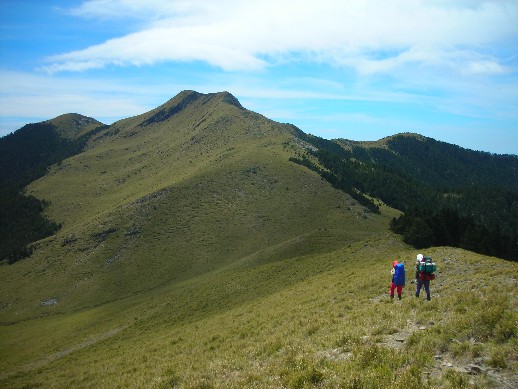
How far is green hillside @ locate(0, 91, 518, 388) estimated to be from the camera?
12438 mm

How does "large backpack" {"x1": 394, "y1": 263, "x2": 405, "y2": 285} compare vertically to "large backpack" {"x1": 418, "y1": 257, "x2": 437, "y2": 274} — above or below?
below

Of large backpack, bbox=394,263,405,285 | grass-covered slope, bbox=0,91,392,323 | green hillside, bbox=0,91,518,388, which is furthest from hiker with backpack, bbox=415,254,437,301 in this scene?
grass-covered slope, bbox=0,91,392,323

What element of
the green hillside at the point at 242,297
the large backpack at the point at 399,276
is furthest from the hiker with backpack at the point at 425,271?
the large backpack at the point at 399,276

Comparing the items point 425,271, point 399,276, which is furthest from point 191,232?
point 425,271

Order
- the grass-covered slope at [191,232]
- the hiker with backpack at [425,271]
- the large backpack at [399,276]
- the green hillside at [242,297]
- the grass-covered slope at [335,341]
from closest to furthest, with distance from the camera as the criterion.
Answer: the grass-covered slope at [335,341]
the green hillside at [242,297]
the hiker with backpack at [425,271]
the large backpack at [399,276]
the grass-covered slope at [191,232]

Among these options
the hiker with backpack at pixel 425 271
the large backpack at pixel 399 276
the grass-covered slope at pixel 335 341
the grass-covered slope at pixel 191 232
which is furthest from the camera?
the grass-covered slope at pixel 191 232

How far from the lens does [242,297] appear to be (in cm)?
4409

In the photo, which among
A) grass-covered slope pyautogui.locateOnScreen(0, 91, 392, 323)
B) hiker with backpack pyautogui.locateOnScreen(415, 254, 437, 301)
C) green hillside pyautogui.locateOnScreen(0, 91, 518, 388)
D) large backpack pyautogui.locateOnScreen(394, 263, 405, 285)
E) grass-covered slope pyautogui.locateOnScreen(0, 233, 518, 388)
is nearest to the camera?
grass-covered slope pyautogui.locateOnScreen(0, 233, 518, 388)

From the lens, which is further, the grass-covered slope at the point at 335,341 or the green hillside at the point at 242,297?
the green hillside at the point at 242,297

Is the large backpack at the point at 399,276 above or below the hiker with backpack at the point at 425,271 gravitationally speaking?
below

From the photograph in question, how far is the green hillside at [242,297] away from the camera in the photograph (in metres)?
12.4

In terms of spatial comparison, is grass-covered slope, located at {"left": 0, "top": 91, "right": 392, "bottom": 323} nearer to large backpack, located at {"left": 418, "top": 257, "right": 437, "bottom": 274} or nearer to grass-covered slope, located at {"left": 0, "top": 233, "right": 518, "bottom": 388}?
grass-covered slope, located at {"left": 0, "top": 233, "right": 518, "bottom": 388}

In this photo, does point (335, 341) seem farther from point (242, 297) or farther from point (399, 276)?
point (242, 297)

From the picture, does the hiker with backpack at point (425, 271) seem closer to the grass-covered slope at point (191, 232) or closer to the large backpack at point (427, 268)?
the large backpack at point (427, 268)
